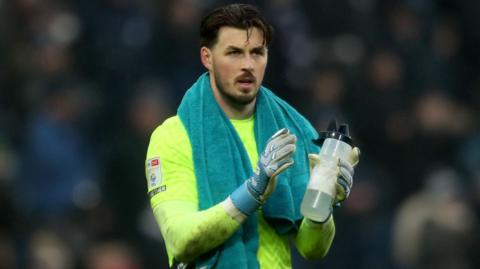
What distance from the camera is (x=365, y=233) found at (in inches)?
384

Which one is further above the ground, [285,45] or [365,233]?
[285,45]

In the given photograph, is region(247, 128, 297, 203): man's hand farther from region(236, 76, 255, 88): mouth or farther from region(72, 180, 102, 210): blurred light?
region(72, 180, 102, 210): blurred light

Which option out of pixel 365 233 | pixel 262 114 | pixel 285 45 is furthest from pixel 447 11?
pixel 262 114

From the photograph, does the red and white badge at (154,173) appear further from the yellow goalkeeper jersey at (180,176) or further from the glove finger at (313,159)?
the glove finger at (313,159)

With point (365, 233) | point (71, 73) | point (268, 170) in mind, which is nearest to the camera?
point (268, 170)

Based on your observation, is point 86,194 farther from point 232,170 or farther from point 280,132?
point 280,132

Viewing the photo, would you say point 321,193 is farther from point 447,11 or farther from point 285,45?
point 447,11

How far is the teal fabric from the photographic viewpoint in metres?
5.17

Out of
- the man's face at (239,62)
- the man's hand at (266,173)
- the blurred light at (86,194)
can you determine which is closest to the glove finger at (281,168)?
the man's hand at (266,173)

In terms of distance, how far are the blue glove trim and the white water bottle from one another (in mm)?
199

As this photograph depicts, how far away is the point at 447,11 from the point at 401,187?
2398 mm

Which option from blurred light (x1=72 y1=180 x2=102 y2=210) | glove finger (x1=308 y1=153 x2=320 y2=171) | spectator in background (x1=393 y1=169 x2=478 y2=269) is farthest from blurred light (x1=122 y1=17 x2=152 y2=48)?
glove finger (x1=308 y1=153 x2=320 y2=171)

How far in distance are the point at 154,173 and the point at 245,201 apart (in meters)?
0.46

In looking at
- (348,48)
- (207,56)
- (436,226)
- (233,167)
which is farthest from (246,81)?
(348,48)
